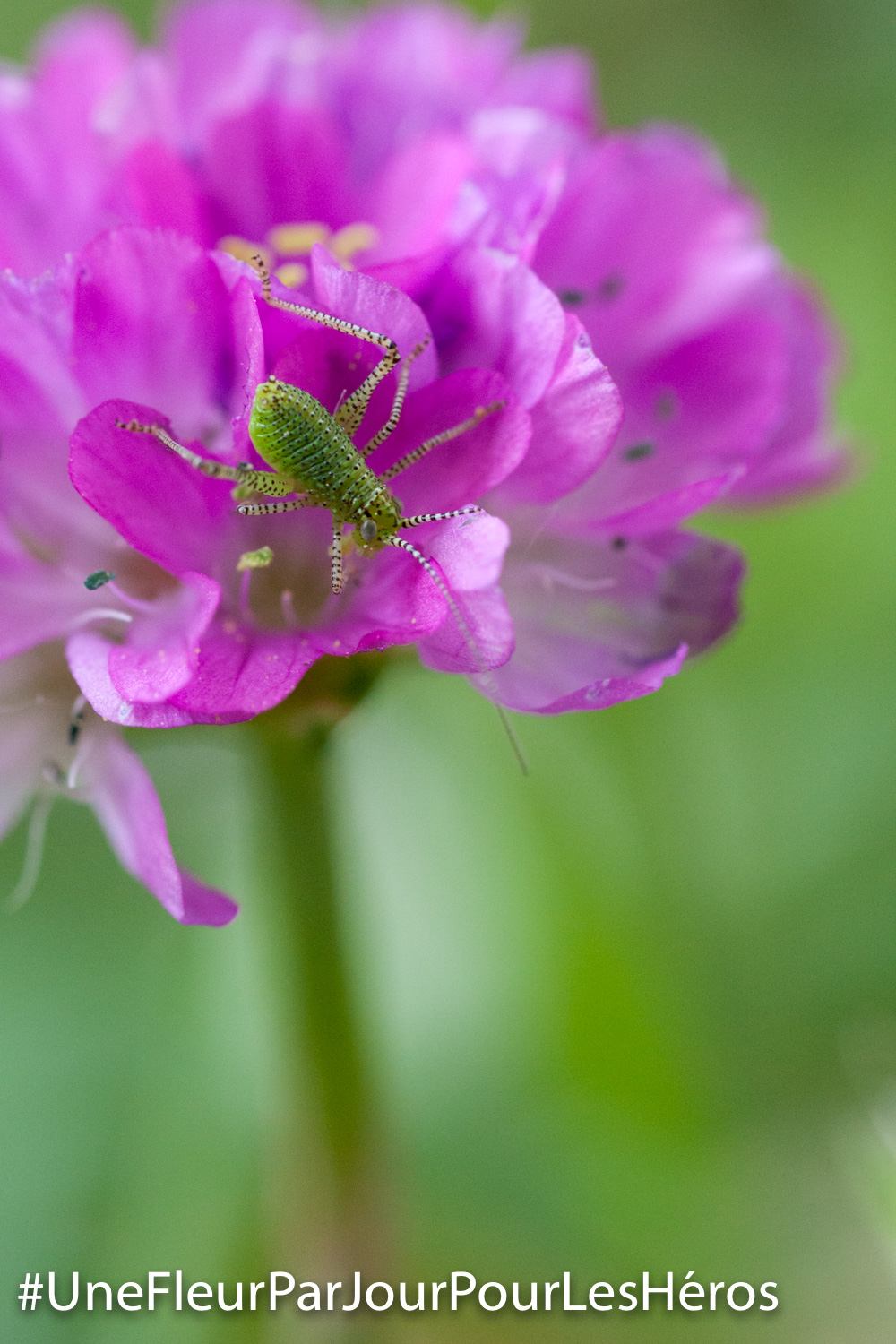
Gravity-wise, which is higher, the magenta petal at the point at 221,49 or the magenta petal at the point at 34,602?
the magenta petal at the point at 221,49

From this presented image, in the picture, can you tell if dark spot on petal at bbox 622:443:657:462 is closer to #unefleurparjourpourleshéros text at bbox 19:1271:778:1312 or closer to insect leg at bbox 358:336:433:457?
insect leg at bbox 358:336:433:457

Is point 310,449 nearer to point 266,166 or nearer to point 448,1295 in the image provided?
point 266,166

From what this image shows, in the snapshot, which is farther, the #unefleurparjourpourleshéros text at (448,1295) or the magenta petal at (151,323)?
the #unefleurparjourpourleshéros text at (448,1295)

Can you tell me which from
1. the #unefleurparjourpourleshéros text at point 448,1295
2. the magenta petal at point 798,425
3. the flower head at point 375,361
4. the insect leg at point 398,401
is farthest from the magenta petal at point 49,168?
the #unefleurparjourpourleshéros text at point 448,1295

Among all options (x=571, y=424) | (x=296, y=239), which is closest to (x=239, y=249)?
(x=296, y=239)

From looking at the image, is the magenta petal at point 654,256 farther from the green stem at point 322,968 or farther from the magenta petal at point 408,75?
the green stem at point 322,968

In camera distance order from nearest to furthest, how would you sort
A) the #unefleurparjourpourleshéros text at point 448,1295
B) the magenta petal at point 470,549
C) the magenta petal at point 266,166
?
the magenta petal at point 470,549 < the magenta petal at point 266,166 < the #unefleurparjourpourleshéros text at point 448,1295

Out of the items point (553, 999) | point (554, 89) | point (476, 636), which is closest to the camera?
point (476, 636)

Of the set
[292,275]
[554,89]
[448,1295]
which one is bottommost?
[448,1295]
